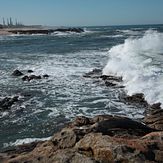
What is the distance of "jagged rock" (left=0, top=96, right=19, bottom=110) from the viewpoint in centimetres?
1507

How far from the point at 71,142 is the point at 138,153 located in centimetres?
142

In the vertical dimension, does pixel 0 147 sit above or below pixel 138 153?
below

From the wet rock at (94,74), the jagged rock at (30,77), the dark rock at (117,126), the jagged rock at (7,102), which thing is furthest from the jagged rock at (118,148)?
the jagged rock at (30,77)

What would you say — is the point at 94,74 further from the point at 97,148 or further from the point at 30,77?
the point at 97,148

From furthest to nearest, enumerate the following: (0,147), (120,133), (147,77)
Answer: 1. (147,77)
2. (0,147)
3. (120,133)

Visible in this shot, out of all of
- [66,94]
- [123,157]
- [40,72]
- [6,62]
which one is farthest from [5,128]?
[6,62]

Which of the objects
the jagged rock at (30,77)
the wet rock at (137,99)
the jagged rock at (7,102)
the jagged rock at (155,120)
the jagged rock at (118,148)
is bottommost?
the jagged rock at (30,77)

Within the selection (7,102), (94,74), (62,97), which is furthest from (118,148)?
(94,74)

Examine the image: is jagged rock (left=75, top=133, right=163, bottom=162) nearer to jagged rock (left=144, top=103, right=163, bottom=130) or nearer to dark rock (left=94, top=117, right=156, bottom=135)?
dark rock (left=94, top=117, right=156, bottom=135)

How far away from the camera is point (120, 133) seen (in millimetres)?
7195

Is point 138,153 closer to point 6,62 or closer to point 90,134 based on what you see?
point 90,134

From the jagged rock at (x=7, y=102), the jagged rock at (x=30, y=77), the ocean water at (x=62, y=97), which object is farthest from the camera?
the jagged rock at (x=30, y=77)

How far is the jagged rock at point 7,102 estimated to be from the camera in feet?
49.4

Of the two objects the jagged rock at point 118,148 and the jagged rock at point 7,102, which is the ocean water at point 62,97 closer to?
the jagged rock at point 7,102
